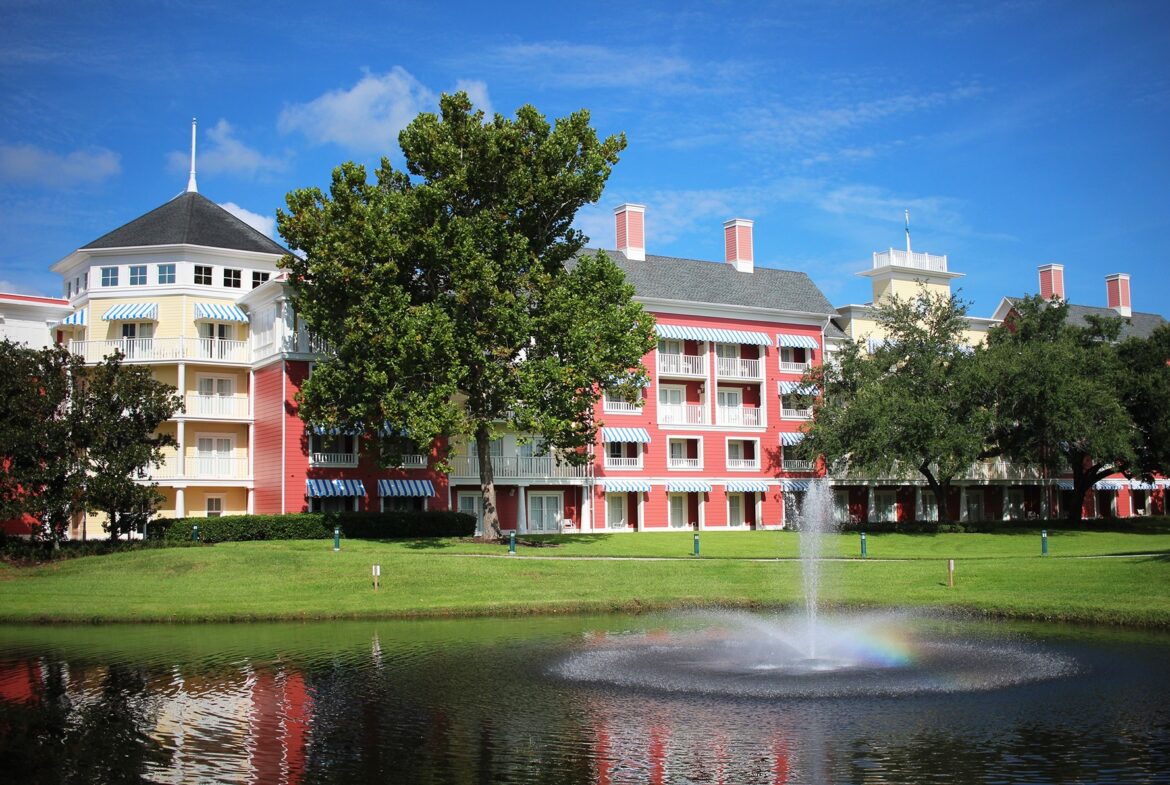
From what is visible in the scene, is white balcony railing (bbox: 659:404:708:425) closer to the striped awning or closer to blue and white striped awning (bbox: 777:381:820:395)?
blue and white striped awning (bbox: 777:381:820:395)

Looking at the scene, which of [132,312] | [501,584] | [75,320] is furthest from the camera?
[75,320]

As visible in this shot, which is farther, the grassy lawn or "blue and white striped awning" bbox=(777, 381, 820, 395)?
"blue and white striped awning" bbox=(777, 381, 820, 395)

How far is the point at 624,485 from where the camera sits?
2210 inches

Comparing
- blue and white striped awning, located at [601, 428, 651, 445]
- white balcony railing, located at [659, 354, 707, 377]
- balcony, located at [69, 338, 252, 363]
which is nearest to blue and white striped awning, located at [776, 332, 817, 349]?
white balcony railing, located at [659, 354, 707, 377]

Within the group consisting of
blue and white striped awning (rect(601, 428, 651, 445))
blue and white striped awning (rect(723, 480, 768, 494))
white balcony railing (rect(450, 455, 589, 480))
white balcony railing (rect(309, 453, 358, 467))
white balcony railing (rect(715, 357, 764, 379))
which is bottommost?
blue and white striped awning (rect(723, 480, 768, 494))

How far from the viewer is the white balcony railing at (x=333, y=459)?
160 feet

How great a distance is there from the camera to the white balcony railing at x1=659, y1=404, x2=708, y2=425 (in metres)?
58.7

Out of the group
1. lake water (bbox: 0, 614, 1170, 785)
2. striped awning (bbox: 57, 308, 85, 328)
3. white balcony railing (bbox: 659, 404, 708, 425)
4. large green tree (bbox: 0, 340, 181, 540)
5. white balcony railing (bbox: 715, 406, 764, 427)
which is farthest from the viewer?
white balcony railing (bbox: 715, 406, 764, 427)

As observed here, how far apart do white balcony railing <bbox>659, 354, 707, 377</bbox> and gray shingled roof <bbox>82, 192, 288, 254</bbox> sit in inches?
809

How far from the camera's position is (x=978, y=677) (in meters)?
19.1

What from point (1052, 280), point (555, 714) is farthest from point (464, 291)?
point (1052, 280)

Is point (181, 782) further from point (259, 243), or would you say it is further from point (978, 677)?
point (259, 243)

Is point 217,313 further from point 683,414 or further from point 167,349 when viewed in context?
point 683,414

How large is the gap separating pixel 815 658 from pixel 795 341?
135ft
